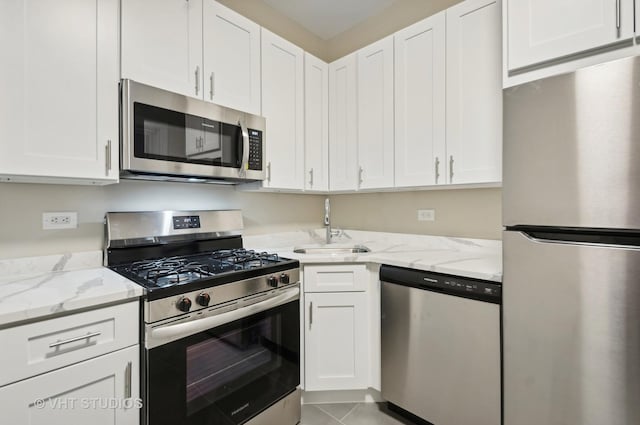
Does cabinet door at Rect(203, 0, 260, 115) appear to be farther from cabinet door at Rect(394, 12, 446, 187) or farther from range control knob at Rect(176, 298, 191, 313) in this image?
range control knob at Rect(176, 298, 191, 313)

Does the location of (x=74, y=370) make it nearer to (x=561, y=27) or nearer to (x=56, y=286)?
(x=56, y=286)

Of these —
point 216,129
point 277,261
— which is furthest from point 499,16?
point 277,261

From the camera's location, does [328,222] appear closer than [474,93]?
No

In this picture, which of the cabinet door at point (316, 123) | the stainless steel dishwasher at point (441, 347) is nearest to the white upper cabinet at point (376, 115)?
the cabinet door at point (316, 123)

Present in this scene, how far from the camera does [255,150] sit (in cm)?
193

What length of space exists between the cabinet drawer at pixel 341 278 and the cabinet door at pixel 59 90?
1.21 m

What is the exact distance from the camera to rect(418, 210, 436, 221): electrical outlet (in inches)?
88.7

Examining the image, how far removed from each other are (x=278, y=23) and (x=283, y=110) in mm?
990

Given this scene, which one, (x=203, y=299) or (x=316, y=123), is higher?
(x=316, y=123)

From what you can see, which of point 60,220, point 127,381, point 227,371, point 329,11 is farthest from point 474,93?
point 60,220

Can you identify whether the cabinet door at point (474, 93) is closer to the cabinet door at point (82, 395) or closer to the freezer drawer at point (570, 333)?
the freezer drawer at point (570, 333)

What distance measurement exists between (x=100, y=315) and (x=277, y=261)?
0.85 metres

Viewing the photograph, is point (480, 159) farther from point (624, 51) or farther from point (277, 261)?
point (277, 261)

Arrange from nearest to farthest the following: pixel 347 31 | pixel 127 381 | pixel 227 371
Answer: pixel 127 381 → pixel 227 371 → pixel 347 31
